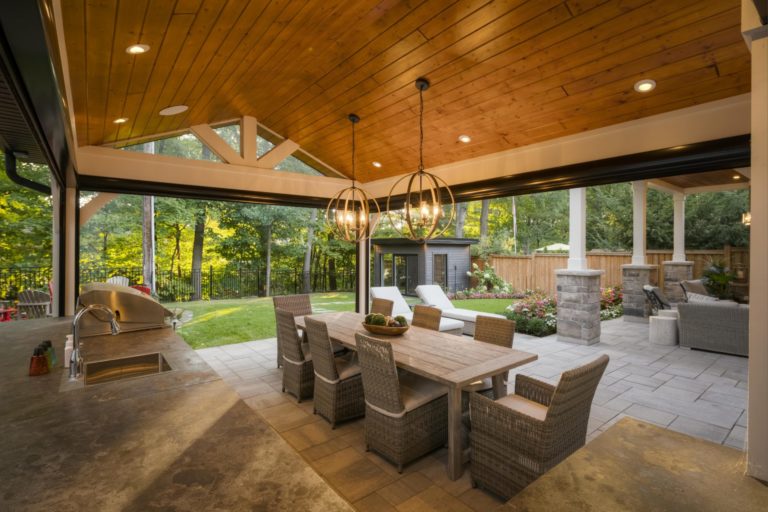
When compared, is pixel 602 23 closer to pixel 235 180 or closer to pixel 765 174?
pixel 765 174

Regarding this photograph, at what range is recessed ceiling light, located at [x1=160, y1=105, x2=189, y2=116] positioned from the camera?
4.17m

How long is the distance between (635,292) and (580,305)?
303 cm

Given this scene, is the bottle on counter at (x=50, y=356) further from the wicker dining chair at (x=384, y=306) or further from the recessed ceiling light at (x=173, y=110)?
the wicker dining chair at (x=384, y=306)

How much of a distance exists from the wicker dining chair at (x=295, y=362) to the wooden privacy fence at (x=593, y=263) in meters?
9.24

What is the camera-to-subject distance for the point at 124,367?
8.29ft

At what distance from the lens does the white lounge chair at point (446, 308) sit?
22.2 feet

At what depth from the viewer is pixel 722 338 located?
5766 mm

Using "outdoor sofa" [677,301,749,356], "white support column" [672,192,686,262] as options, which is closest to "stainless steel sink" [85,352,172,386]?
"outdoor sofa" [677,301,749,356]

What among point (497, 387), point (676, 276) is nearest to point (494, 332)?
point (497, 387)

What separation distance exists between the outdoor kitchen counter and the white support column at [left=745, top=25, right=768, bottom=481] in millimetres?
1409

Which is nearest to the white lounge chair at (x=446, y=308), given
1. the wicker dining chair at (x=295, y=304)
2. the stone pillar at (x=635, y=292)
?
the wicker dining chair at (x=295, y=304)

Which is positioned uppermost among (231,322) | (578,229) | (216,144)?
(216,144)

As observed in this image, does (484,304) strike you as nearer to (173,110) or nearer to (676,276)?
(676,276)

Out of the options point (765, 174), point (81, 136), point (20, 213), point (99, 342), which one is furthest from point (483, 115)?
point (20, 213)
